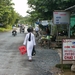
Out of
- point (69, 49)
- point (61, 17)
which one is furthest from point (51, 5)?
point (69, 49)

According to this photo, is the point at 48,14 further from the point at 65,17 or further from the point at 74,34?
the point at 65,17

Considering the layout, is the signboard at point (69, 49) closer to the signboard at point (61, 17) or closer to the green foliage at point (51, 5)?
the signboard at point (61, 17)

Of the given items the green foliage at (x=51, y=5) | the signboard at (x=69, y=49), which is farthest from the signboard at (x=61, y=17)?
the signboard at (x=69, y=49)

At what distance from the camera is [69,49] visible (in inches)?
414

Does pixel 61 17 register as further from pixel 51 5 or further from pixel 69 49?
pixel 69 49

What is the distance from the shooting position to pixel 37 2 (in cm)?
2017

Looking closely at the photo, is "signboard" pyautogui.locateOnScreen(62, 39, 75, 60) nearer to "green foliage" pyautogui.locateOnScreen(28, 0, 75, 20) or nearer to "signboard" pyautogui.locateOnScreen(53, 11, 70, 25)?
"signboard" pyautogui.locateOnScreen(53, 11, 70, 25)

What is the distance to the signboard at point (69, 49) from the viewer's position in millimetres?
10477

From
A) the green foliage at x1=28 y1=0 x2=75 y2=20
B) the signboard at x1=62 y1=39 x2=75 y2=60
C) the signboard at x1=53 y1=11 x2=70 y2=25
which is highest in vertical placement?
the green foliage at x1=28 y1=0 x2=75 y2=20

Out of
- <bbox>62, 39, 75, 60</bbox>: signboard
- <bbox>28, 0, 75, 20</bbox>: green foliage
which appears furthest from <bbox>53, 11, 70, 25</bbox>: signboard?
<bbox>62, 39, 75, 60</bbox>: signboard

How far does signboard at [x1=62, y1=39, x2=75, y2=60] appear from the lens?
10.5m

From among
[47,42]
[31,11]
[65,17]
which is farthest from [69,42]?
[31,11]

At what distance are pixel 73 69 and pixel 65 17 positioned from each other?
17.3 feet

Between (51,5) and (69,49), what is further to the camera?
(51,5)
